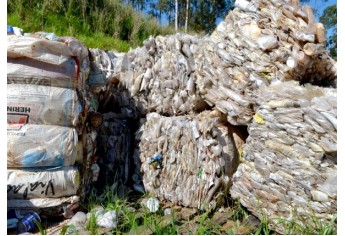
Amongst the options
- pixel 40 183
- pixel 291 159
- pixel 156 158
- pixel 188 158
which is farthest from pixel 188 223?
pixel 40 183

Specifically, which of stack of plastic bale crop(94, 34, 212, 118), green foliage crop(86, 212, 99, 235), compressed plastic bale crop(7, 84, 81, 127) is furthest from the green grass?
stack of plastic bale crop(94, 34, 212, 118)

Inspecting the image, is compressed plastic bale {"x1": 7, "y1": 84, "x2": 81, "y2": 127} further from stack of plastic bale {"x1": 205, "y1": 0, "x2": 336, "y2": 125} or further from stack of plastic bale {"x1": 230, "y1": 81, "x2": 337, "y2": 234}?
stack of plastic bale {"x1": 230, "y1": 81, "x2": 337, "y2": 234}

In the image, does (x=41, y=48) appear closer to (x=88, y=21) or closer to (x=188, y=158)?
(x=188, y=158)

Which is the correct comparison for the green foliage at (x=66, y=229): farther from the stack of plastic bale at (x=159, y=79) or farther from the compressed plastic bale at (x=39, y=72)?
the stack of plastic bale at (x=159, y=79)

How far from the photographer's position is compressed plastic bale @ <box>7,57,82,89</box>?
82.4 inches

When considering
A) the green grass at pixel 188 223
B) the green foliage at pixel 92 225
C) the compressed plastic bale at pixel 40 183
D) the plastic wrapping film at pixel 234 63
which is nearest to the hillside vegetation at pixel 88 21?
the plastic wrapping film at pixel 234 63

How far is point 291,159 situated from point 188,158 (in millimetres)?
814

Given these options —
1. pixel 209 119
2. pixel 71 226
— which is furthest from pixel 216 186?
pixel 71 226

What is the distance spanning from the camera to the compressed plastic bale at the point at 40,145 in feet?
6.67

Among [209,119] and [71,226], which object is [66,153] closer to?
[71,226]

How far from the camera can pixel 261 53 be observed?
2.12m

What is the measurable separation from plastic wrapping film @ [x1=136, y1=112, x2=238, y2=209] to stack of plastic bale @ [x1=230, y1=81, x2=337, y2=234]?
21cm

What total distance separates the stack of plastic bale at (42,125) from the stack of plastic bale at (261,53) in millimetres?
1023

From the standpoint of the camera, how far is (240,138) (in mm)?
2496
